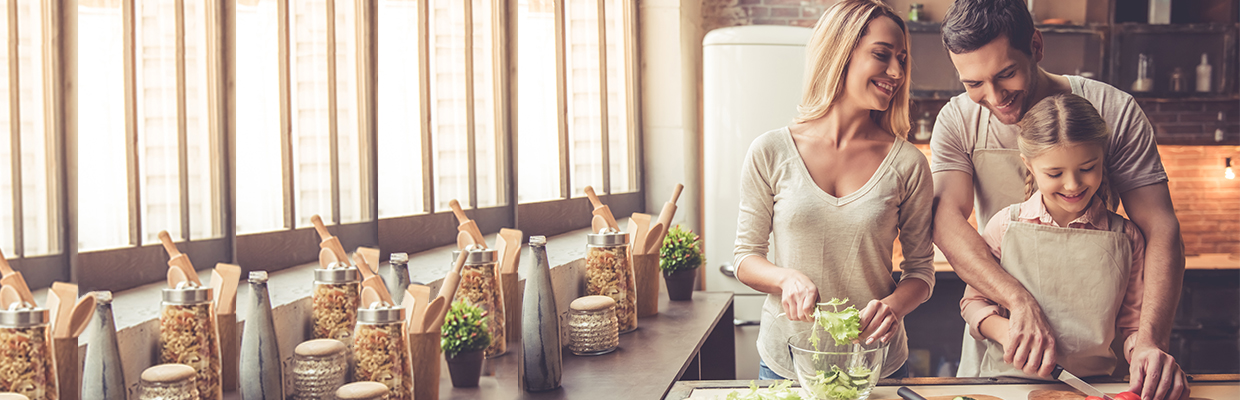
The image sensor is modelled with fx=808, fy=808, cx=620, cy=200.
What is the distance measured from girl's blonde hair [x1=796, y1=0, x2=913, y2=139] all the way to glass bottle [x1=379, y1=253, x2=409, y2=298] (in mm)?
865

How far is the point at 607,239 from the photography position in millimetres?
2092

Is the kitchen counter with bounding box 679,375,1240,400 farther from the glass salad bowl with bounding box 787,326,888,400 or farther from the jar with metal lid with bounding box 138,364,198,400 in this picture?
the jar with metal lid with bounding box 138,364,198,400

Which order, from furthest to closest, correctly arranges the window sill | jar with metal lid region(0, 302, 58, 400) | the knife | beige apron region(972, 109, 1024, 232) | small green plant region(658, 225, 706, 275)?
small green plant region(658, 225, 706, 275)
beige apron region(972, 109, 1024, 232)
the knife
the window sill
jar with metal lid region(0, 302, 58, 400)

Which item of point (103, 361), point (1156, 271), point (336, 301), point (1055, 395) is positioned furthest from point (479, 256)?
point (1156, 271)

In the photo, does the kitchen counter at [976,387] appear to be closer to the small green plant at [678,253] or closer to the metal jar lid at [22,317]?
the metal jar lid at [22,317]

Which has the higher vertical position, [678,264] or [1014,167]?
[1014,167]

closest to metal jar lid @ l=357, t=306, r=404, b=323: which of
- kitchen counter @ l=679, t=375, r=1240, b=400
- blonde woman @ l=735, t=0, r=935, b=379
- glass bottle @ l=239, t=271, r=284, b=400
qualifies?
glass bottle @ l=239, t=271, r=284, b=400

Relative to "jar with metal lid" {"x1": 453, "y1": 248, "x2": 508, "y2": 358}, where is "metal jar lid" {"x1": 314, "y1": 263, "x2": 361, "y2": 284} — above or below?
above

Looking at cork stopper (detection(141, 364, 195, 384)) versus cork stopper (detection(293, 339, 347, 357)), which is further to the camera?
cork stopper (detection(293, 339, 347, 357))

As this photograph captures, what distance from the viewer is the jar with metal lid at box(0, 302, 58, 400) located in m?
0.74

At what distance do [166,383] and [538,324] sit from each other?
70 centimetres

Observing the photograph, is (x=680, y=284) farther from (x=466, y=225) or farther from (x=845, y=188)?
(x=466, y=225)

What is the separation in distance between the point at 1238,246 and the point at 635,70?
3471 mm

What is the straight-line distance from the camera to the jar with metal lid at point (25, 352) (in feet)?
2.43
